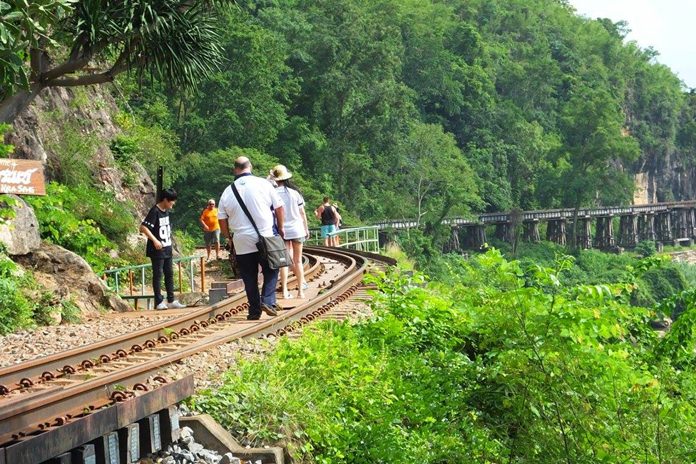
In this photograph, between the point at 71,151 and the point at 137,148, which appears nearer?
the point at 71,151

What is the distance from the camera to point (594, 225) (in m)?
94.8

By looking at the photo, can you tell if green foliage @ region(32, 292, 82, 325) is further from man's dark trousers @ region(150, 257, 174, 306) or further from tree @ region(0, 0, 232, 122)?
tree @ region(0, 0, 232, 122)

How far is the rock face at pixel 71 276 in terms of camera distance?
13.1 meters

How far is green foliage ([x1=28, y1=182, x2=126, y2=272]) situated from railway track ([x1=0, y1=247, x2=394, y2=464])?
15.8 feet

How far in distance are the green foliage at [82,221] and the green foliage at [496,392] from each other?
9223mm

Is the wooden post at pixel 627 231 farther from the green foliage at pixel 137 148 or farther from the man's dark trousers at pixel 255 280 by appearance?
the man's dark trousers at pixel 255 280

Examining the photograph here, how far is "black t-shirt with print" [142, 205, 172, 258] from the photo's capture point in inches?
478

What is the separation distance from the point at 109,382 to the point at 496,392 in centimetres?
260

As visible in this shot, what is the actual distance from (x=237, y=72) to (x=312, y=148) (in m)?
8.19

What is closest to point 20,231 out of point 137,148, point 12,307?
point 12,307

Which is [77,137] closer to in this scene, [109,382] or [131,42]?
[131,42]

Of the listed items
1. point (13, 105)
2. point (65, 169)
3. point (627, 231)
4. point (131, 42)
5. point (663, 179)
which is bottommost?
point (627, 231)

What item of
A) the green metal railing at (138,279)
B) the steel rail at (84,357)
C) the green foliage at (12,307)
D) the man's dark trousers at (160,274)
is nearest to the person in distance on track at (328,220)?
the green metal railing at (138,279)

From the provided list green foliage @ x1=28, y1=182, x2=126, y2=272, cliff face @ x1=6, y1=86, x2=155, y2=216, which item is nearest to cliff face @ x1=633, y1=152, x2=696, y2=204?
cliff face @ x1=6, y1=86, x2=155, y2=216
